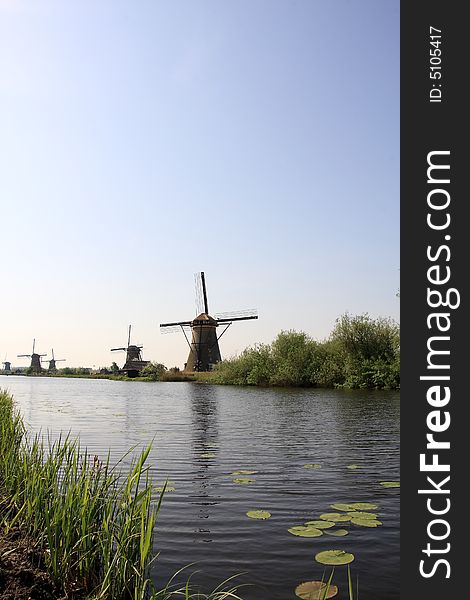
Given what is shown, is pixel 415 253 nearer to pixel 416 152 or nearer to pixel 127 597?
pixel 416 152

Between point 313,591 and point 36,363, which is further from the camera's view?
point 36,363

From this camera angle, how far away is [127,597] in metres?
4.10

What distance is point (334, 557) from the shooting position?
5.39 metres

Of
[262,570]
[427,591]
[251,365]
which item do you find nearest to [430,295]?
[427,591]

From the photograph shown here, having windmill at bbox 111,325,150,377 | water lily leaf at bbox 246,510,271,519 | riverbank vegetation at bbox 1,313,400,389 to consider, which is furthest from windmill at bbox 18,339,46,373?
water lily leaf at bbox 246,510,271,519

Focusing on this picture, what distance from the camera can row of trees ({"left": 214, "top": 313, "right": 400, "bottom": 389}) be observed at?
41781 millimetres

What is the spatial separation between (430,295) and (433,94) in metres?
2.06

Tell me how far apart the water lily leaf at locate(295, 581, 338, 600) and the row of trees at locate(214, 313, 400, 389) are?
121 feet

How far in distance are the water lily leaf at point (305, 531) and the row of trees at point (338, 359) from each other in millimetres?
35418

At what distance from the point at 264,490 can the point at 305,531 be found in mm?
2200

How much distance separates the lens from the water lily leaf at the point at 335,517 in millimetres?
6758

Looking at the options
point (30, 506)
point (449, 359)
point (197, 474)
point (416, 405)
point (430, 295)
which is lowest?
point (197, 474)

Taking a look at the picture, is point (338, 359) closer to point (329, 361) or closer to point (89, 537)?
point (329, 361)

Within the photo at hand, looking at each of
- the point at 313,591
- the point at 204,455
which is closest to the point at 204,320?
the point at 204,455
